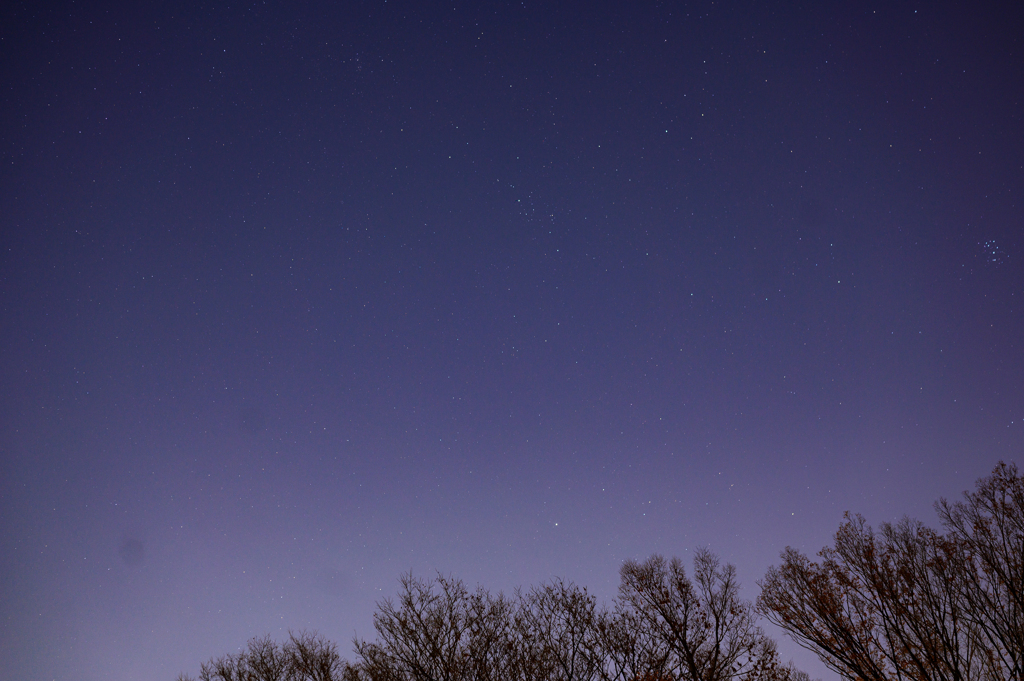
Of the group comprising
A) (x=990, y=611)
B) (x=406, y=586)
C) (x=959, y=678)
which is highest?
(x=406, y=586)

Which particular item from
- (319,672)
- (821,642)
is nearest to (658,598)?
(821,642)

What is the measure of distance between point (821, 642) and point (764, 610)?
101 inches

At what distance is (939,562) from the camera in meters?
13.2

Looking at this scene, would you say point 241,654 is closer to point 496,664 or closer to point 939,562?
point 496,664

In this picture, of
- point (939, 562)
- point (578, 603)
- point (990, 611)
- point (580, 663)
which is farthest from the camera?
point (578, 603)

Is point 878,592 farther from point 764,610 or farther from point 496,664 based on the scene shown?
point 496,664

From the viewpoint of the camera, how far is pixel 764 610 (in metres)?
15.6

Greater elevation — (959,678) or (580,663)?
(580,663)

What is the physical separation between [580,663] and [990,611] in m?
12.2

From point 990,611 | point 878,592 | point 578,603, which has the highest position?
point 578,603

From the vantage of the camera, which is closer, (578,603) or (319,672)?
(578,603)

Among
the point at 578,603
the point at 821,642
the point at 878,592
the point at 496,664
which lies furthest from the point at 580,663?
the point at 878,592

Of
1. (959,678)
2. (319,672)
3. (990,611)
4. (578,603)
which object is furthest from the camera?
(319,672)

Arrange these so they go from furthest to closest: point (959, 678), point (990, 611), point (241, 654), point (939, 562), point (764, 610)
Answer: point (241, 654) < point (764, 610) < point (939, 562) < point (990, 611) < point (959, 678)
